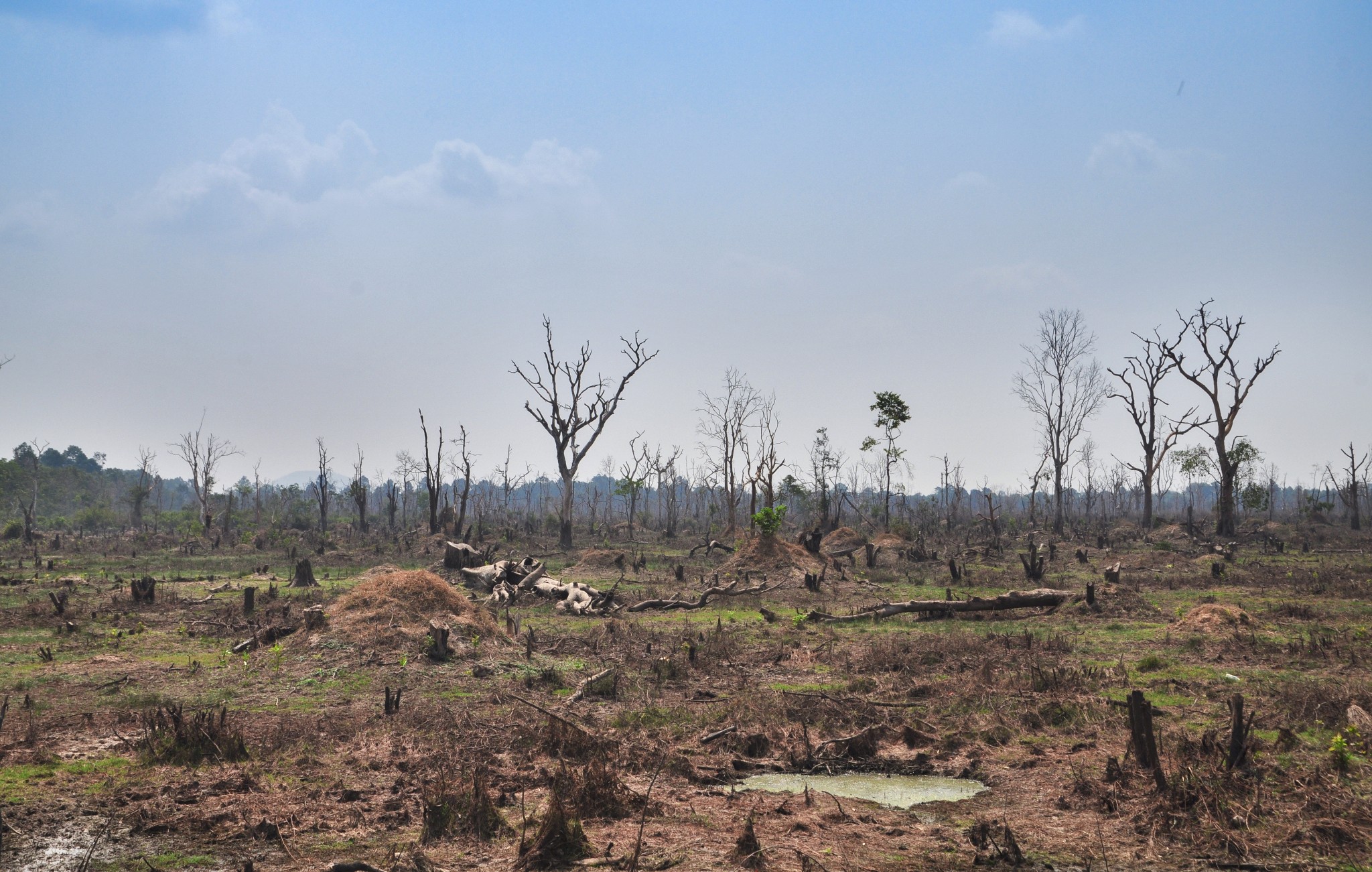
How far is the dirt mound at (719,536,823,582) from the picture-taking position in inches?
1117

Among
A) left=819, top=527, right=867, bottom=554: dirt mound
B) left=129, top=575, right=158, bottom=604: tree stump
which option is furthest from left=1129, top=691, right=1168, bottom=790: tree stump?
left=819, top=527, right=867, bottom=554: dirt mound

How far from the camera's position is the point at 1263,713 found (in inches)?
395

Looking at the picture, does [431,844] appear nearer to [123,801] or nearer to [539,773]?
→ [539,773]

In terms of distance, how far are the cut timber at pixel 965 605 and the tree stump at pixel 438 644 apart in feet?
28.1

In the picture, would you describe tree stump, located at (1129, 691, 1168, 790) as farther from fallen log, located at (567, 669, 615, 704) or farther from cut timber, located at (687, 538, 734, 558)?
cut timber, located at (687, 538, 734, 558)

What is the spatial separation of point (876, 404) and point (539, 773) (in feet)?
140

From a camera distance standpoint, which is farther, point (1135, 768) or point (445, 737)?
point (445, 737)

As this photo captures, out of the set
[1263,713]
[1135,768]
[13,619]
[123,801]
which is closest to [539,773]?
[123,801]

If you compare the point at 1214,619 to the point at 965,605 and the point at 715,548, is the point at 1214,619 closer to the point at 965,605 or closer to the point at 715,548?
the point at 965,605

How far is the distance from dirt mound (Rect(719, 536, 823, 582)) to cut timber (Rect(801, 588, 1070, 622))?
8.09m

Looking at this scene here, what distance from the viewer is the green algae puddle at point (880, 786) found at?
27.0ft

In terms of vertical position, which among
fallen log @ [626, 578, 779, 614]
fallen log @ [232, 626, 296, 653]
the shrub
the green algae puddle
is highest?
the shrub

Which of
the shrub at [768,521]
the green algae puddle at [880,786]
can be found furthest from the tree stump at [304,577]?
the green algae puddle at [880,786]

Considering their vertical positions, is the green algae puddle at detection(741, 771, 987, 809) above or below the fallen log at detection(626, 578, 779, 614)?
below
